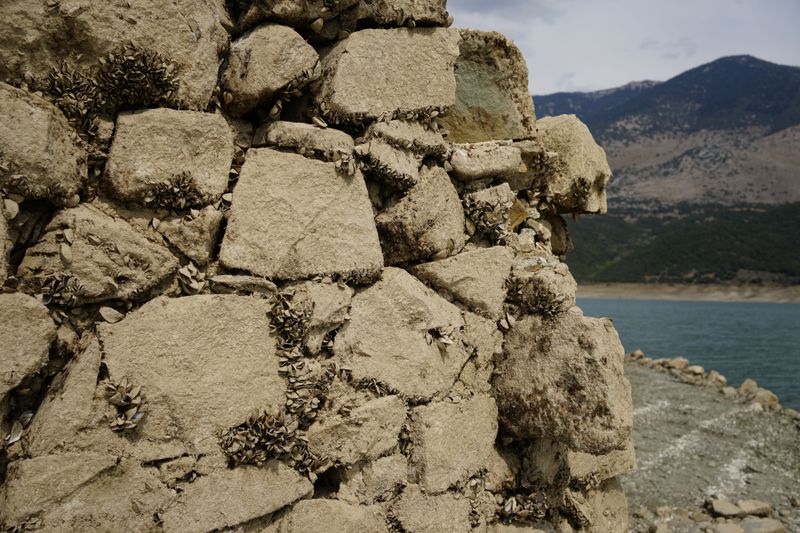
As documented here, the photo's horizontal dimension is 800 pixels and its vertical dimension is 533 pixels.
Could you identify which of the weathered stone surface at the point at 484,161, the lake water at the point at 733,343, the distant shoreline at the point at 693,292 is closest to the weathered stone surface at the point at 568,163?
the weathered stone surface at the point at 484,161

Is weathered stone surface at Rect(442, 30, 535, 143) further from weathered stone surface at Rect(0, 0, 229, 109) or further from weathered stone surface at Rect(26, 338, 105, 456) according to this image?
weathered stone surface at Rect(26, 338, 105, 456)

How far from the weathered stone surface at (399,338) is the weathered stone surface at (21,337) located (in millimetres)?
1506

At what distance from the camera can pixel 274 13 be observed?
336cm

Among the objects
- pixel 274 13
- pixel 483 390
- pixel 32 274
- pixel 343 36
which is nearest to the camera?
pixel 32 274

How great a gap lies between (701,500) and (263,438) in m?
10.1

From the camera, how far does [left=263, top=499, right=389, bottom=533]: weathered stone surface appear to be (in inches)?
124

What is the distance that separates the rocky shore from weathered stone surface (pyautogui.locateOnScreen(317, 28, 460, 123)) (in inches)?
314

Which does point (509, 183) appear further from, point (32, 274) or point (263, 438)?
point (32, 274)

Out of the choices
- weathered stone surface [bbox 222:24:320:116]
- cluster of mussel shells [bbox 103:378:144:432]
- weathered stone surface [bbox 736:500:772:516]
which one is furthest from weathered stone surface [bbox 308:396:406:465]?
weathered stone surface [bbox 736:500:772:516]

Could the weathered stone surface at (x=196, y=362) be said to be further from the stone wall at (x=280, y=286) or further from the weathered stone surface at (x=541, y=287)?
the weathered stone surface at (x=541, y=287)

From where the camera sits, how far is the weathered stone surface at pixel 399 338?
351cm

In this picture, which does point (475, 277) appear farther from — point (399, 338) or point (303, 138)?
point (303, 138)

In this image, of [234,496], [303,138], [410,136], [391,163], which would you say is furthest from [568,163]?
[234,496]

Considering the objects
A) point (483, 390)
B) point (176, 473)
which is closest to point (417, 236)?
point (483, 390)
